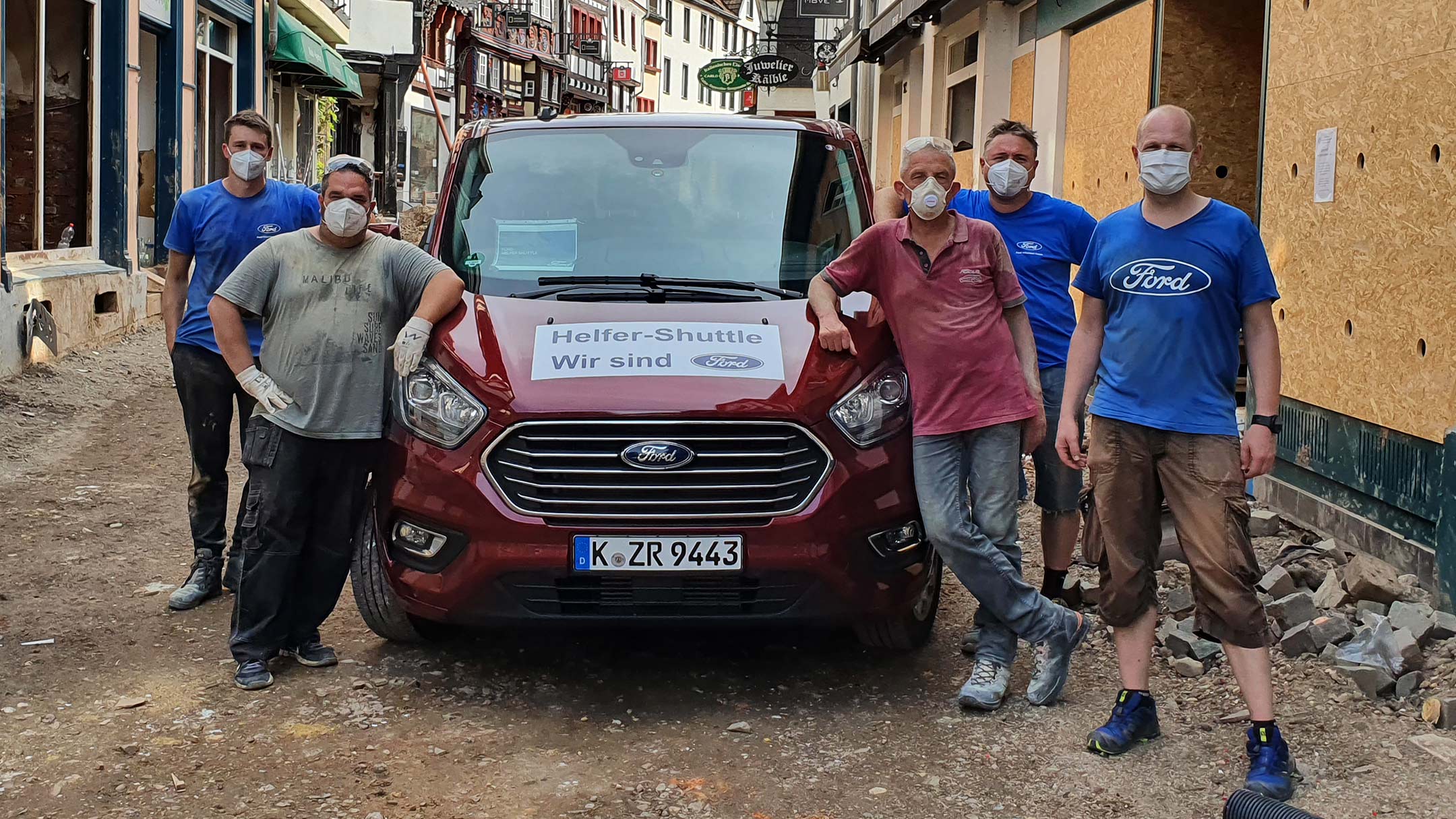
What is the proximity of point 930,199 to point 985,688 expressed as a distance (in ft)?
5.18

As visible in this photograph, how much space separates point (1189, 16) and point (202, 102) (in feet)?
43.3

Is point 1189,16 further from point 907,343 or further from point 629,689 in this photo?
point 629,689

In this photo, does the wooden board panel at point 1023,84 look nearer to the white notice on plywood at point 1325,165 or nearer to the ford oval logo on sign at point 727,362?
the white notice on plywood at point 1325,165

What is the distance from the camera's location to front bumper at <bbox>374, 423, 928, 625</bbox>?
4.51m

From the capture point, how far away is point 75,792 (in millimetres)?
4004

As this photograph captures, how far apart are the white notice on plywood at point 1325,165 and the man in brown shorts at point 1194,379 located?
2.88 m

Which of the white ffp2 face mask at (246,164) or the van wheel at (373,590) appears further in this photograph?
the white ffp2 face mask at (246,164)

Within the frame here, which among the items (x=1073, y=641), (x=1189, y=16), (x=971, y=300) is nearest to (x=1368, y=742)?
(x=1073, y=641)

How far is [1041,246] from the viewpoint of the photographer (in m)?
5.51

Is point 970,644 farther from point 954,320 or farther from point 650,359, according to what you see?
point 650,359

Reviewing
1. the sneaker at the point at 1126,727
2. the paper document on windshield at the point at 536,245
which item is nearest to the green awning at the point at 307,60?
the paper document on windshield at the point at 536,245

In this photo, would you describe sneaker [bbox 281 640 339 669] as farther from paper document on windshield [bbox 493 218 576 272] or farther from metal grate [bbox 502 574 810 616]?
paper document on windshield [bbox 493 218 576 272]

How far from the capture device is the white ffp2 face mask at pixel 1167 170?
13.4ft

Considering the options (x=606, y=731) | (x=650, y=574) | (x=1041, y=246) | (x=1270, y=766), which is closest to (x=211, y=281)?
(x=650, y=574)
